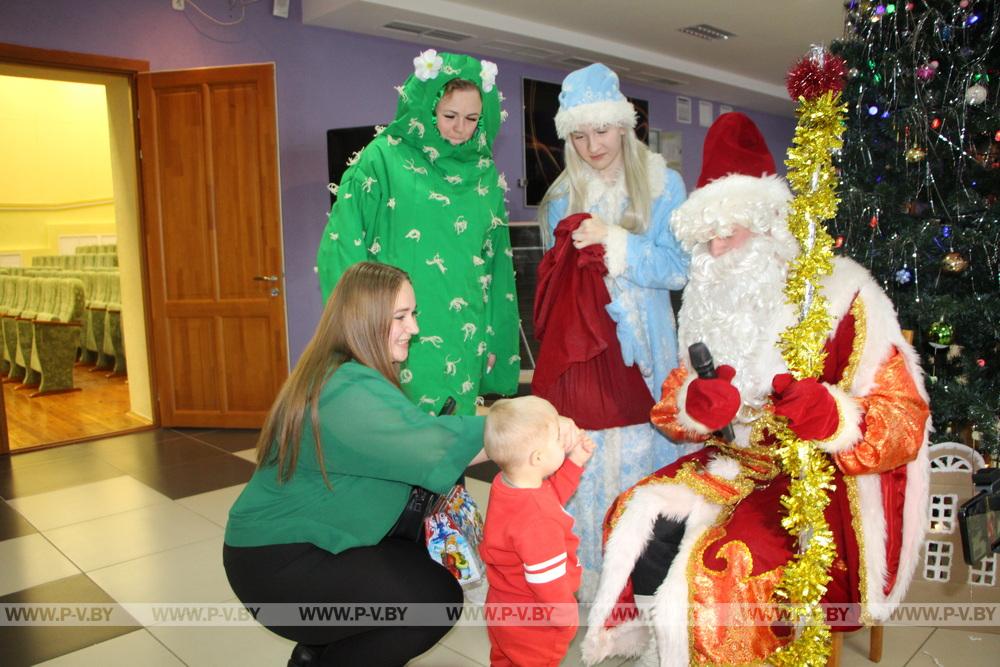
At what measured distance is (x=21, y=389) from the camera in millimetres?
6359

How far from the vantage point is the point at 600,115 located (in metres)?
2.04

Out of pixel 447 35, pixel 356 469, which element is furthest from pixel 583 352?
pixel 447 35

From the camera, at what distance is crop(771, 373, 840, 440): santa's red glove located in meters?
1.33

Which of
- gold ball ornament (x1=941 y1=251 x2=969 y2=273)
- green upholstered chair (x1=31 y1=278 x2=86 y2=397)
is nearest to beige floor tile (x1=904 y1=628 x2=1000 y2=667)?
gold ball ornament (x1=941 y1=251 x2=969 y2=273)

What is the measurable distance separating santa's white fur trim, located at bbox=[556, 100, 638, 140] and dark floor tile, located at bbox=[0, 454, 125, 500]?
3.16 meters

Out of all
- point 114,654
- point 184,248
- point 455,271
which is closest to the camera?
point 114,654

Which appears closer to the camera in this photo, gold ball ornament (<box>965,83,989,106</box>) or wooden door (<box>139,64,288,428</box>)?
gold ball ornament (<box>965,83,989,106</box>)

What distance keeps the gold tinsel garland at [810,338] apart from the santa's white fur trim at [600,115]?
29.3 inches

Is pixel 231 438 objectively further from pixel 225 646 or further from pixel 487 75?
pixel 487 75

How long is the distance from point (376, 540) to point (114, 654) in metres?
1.09

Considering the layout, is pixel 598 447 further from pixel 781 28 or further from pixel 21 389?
pixel 21 389

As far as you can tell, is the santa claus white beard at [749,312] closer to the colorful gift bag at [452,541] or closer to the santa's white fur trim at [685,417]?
the santa's white fur trim at [685,417]

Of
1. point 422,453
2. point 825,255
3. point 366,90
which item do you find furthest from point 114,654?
point 366,90

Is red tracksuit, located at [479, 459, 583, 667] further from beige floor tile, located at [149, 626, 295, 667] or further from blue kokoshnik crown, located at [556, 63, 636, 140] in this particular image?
blue kokoshnik crown, located at [556, 63, 636, 140]
